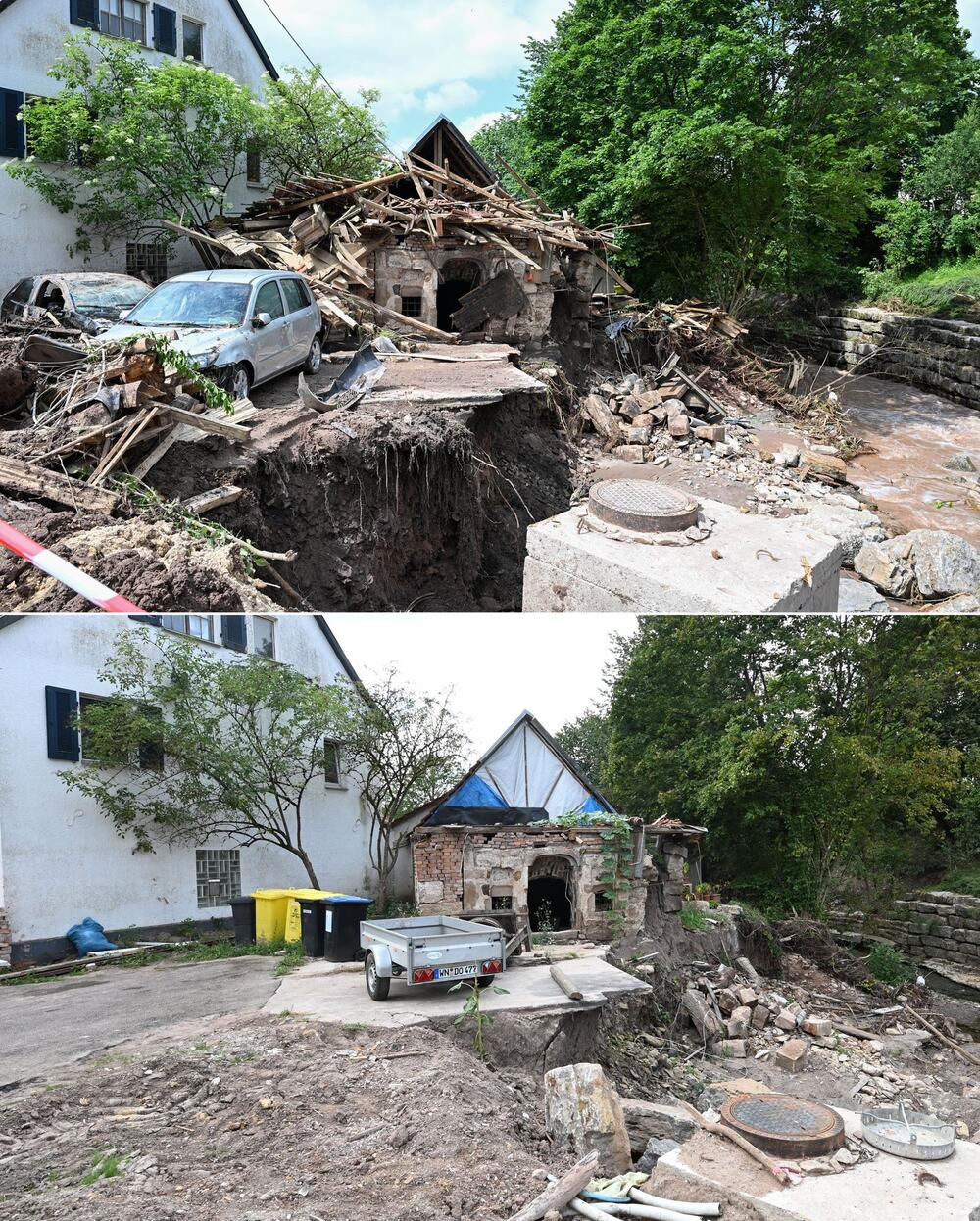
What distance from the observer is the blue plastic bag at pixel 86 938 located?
11.2 metres

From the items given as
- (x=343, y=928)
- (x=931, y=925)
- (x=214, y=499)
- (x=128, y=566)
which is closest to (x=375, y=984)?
(x=343, y=928)

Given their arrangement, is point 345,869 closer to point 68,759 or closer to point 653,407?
point 68,759

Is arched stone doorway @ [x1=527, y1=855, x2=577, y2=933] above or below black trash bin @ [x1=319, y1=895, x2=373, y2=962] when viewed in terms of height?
below

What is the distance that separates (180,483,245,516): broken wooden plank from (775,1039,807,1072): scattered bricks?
931cm

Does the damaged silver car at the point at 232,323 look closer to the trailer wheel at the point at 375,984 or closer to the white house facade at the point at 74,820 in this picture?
the white house facade at the point at 74,820

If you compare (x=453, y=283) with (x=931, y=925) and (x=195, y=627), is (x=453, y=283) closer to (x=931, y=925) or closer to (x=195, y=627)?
(x=195, y=627)

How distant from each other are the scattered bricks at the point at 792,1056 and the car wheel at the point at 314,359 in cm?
1105

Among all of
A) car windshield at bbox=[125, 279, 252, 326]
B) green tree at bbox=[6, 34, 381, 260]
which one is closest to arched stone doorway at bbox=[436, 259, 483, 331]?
green tree at bbox=[6, 34, 381, 260]

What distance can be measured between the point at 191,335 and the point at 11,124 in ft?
36.8

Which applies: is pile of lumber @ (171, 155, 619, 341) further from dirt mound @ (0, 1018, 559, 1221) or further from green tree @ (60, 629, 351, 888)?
dirt mound @ (0, 1018, 559, 1221)

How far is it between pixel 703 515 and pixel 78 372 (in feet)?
20.0

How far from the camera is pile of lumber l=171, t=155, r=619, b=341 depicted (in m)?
17.1

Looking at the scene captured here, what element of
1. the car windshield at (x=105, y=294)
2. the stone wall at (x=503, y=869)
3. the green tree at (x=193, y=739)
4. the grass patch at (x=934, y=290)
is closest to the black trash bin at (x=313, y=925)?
the stone wall at (x=503, y=869)

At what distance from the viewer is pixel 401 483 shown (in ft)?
36.6
